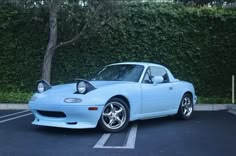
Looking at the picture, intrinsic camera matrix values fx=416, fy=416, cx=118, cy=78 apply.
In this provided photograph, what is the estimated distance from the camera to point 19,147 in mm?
6180

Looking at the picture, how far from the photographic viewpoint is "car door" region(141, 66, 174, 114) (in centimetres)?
820

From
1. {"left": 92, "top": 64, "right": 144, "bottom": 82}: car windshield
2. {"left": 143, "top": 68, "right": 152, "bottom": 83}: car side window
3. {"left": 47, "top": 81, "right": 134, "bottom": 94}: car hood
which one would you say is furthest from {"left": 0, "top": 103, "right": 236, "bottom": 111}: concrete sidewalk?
{"left": 47, "top": 81, "right": 134, "bottom": 94}: car hood

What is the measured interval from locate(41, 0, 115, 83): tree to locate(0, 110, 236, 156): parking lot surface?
4.10m

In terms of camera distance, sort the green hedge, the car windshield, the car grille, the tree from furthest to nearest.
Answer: the green hedge
the tree
the car windshield
the car grille

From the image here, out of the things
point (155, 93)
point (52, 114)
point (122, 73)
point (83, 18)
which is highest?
point (83, 18)

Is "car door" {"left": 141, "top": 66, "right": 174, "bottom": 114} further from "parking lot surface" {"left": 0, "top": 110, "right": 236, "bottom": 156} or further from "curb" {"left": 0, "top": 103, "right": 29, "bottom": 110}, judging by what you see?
"curb" {"left": 0, "top": 103, "right": 29, "bottom": 110}

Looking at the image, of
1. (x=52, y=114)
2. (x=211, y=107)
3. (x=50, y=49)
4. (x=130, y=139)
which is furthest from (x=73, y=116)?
(x=50, y=49)

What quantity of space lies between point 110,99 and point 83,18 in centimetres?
570

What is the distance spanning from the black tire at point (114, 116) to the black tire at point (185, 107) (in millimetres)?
2017

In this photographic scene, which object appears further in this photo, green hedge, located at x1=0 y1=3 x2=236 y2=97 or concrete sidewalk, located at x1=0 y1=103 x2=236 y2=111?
green hedge, located at x1=0 y1=3 x2=236 y2=97

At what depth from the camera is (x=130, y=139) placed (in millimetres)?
6871

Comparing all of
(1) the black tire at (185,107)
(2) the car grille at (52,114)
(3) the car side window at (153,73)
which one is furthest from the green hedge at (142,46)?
(2) the car grille at (52,114)

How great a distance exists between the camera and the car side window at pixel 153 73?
8.49 meters

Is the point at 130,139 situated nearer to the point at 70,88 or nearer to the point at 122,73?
the point at 70,88
